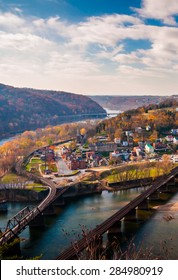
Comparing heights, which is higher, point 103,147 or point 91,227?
point 103,147

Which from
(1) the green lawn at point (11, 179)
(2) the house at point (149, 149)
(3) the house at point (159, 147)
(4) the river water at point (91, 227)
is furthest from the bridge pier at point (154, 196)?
(3) the house at point (159, 147)

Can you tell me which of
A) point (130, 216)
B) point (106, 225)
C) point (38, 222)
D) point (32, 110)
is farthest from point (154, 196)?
point (32, 110)

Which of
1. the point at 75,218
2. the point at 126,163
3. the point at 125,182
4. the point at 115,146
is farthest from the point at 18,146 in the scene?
the point at 75,218

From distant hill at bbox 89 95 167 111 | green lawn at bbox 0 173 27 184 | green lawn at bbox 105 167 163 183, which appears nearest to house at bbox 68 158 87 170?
green lawn at bbox 105 167 163 183

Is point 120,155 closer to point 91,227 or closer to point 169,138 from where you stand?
point 169,138

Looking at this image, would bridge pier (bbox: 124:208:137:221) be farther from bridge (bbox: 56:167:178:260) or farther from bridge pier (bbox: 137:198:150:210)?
bridge pier (bbox: 137:198:150:210)
